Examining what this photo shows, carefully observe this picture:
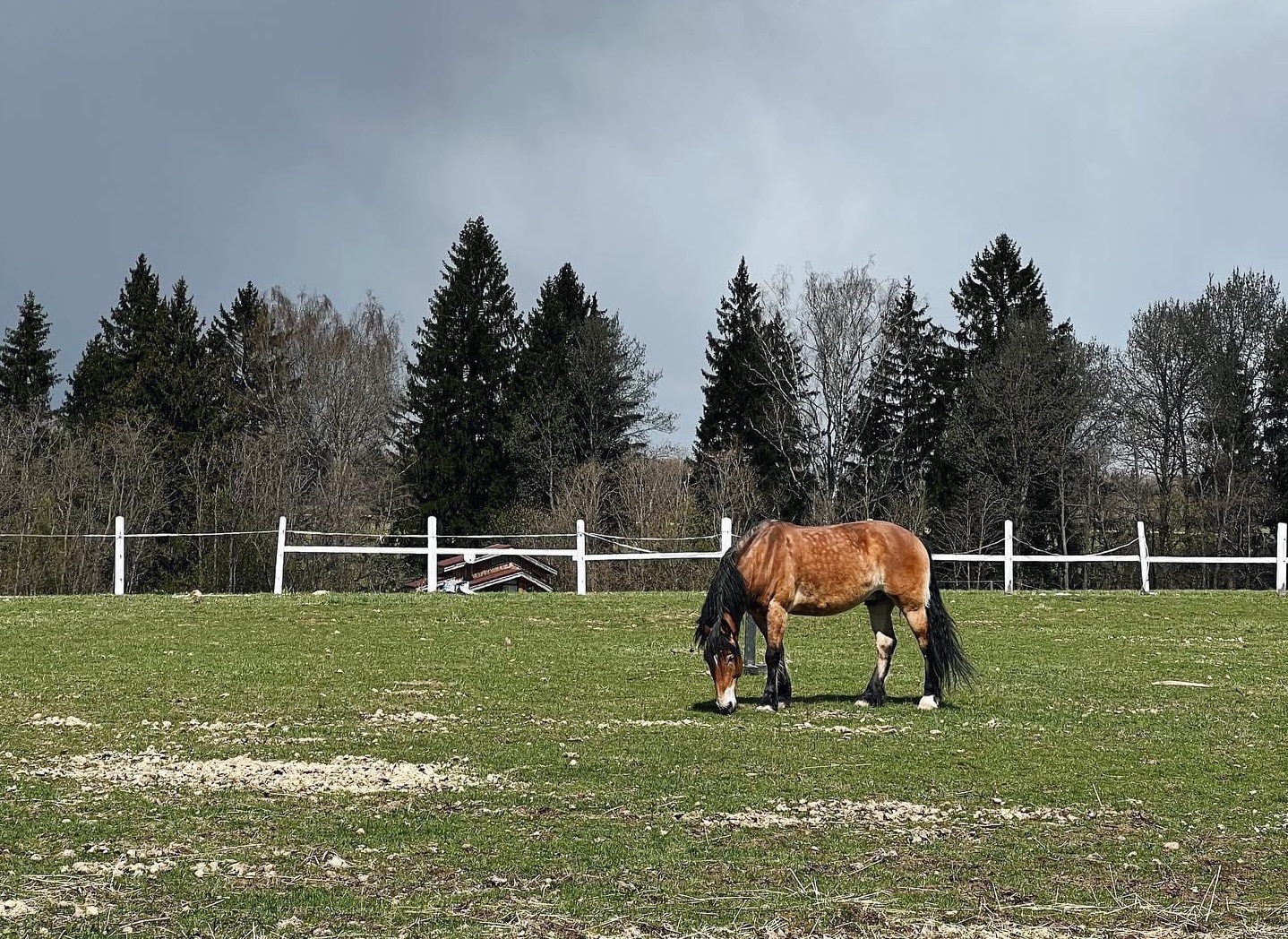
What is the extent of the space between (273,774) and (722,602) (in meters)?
4.13

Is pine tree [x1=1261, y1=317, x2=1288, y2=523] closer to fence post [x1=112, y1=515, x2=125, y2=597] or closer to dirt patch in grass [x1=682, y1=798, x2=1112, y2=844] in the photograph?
fence post [x1=112, y1=515, x2=125, y2=597]

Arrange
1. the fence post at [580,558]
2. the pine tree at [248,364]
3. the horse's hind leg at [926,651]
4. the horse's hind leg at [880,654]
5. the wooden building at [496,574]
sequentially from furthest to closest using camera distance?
1. the pine tree at [248,364]
2. the wooden building at [496,574]
3. the fence post at [580,558]
4. the horse's hind leg at [880,654]
5. the horse's hind leg at [926,651]

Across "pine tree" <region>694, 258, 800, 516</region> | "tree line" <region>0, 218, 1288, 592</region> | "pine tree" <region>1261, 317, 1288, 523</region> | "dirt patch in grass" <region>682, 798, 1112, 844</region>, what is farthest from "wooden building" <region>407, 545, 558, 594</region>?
"dirt patch in grass" <region>682, 798, 1112, 844</region>

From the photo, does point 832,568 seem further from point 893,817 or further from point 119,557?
point 119,557

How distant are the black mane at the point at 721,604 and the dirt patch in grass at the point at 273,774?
9.27 ft

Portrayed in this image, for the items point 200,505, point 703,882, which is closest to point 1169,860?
point 703,882

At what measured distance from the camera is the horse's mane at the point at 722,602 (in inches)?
406

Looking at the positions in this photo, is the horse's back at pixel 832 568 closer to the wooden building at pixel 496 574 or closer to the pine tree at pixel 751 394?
the wooden building at pixel 496 574

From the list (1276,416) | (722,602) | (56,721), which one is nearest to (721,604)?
(722,602)

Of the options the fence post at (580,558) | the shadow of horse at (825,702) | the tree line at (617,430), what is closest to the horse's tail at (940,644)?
the shadow of horse at (825,702)

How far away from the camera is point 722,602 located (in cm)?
1037

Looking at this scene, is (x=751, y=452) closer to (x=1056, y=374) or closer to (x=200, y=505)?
(x=1056, y=374)

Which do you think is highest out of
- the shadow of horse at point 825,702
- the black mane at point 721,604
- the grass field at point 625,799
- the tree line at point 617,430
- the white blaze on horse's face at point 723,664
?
the tree line at point 617,430

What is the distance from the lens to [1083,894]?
5188 millimetres
